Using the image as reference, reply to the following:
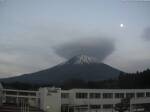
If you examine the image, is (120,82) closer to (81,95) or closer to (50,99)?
(81,95)

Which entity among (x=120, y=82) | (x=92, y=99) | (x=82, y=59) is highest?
(x=82, y=59)

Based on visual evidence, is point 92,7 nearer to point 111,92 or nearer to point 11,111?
point 111,92

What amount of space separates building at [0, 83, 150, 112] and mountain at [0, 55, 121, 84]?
0.33 ft

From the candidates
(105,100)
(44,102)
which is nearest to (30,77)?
(44,102)

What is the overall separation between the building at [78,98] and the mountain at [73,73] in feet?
0.33

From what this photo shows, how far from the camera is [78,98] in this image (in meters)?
2.93

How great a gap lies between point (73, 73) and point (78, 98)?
226mm

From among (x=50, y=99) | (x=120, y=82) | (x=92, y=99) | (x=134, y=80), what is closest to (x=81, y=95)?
(x=92, y=99)

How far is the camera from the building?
2.90m

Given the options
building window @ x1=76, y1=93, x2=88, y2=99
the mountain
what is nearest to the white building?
building window @ x1=76, y1=93, x2=88, y2=99

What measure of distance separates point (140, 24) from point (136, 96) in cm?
65

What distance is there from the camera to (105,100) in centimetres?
297

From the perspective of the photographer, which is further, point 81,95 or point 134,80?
point 134,80

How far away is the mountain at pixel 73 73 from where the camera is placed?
289 cm
